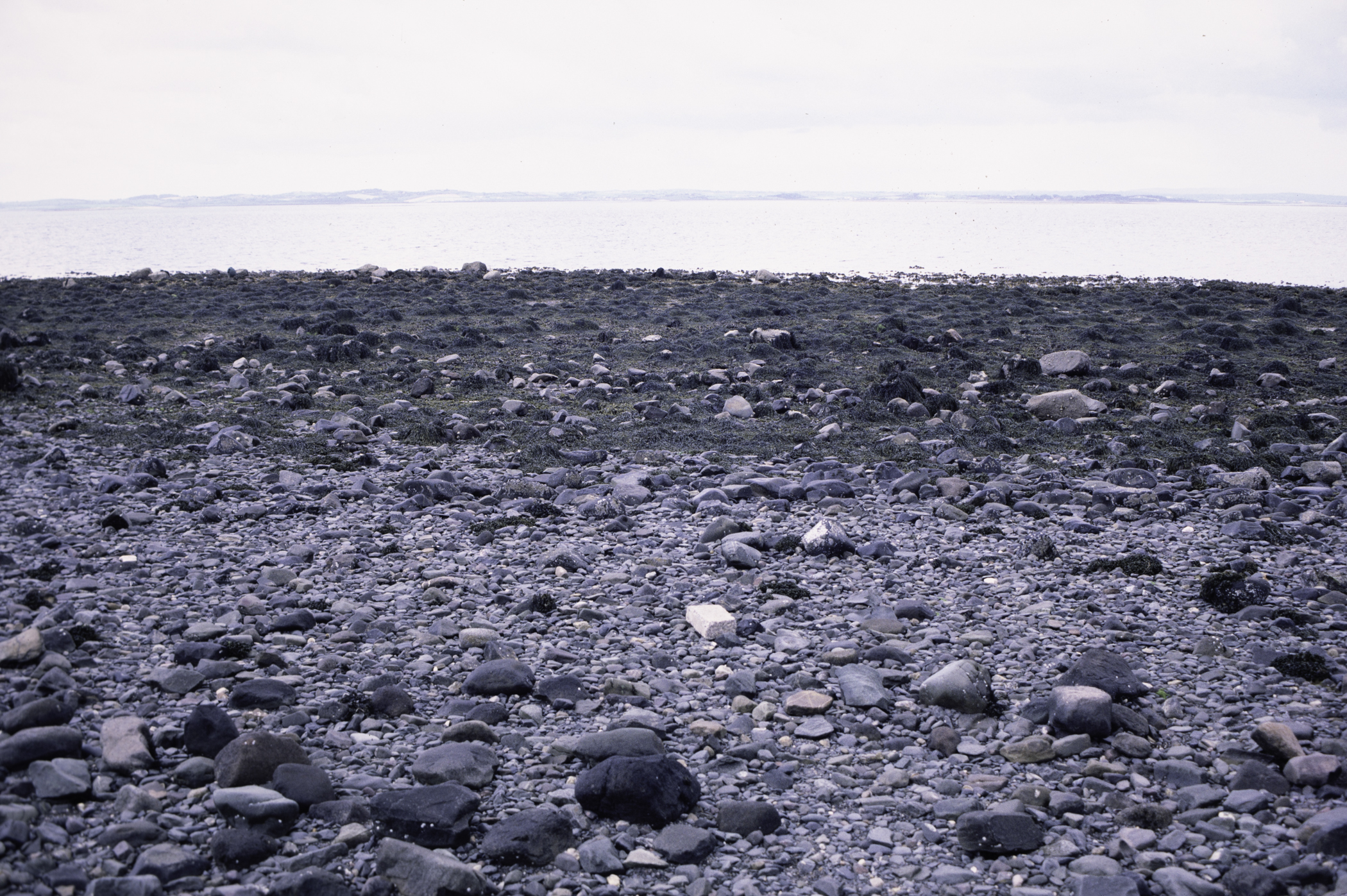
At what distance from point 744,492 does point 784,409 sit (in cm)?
445

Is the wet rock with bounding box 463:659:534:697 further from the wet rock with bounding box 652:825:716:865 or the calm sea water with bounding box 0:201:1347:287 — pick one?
the calm sea water with bounding box 0:201:1347:287

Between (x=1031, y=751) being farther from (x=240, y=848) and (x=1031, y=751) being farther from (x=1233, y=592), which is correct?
(x=240, y=848)

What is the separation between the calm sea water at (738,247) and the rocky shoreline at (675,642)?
3465cm

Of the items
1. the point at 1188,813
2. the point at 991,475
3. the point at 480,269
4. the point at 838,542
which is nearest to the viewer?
the point at 1188,813

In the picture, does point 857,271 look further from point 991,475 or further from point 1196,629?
point 1196,629

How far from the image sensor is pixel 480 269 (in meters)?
40.2

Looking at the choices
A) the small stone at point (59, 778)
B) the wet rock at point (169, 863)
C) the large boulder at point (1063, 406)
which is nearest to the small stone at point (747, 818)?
the wet rock at point (169, 863)

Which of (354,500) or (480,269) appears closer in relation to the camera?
(354,500)

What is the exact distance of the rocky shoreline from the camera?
415 centimetres

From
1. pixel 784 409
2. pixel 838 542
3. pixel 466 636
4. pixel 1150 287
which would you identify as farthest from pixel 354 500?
pixel 1150 287

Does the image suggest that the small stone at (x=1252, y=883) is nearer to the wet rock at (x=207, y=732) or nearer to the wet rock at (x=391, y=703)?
the wet rock at (x=391, y=703)

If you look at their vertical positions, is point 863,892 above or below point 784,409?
below

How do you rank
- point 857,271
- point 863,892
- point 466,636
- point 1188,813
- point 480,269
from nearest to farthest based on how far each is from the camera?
point 863,892 < point 1188,813 < point 466,636 < point 480,269 < point 857,271

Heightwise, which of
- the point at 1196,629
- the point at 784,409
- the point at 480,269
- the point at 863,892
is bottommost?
the point at 863,892
